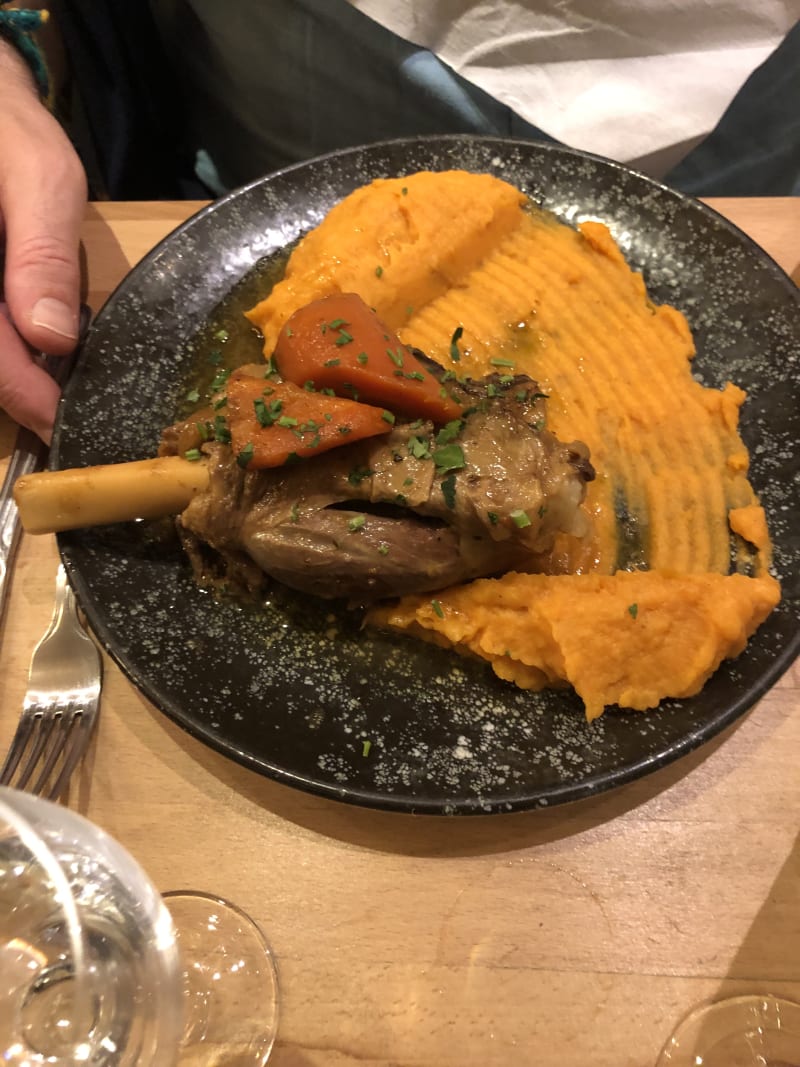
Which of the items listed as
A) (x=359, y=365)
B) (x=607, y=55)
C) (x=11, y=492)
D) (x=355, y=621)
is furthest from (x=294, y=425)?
(x=607, y=55)

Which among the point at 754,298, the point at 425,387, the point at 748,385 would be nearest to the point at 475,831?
the point at 425,387

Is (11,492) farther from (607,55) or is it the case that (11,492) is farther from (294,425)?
(607,55)

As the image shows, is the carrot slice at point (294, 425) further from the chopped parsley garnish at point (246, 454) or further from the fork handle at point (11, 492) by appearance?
the fork handle at point (11, 492)

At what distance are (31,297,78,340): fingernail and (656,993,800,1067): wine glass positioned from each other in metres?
2.02

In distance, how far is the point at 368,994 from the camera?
58.3 inches

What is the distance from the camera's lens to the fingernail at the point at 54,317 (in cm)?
195

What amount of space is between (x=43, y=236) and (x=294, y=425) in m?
0.98

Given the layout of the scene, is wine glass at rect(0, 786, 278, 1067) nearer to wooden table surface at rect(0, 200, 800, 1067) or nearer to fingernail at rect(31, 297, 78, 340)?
wooden table surface at rect(0, 200, 800, 1067)

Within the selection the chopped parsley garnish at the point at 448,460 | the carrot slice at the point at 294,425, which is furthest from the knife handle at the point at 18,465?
the chopped parsley garnish at the point at 448,460

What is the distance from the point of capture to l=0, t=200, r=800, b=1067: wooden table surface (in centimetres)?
145

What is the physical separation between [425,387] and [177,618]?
751 millimetres

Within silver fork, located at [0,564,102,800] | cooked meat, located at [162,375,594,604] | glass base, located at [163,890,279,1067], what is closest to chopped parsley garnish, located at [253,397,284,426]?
cooked meat, located at [162,375,594,604]

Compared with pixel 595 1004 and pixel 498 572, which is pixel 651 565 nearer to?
pixel 498 572

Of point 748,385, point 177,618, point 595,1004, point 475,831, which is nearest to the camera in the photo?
point 595,1004
